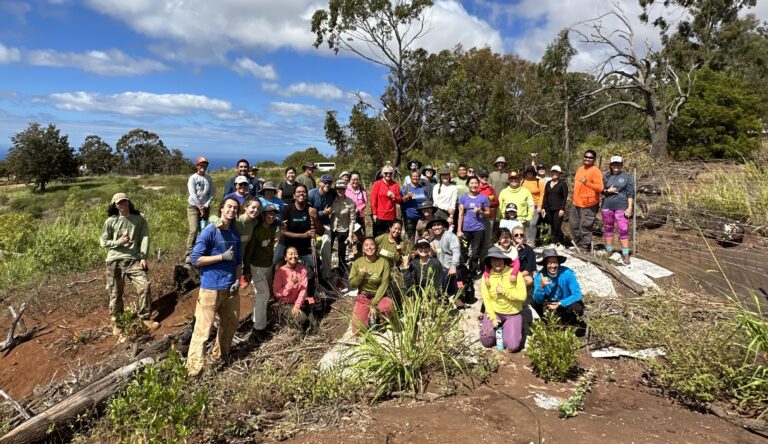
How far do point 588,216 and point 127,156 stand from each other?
58.3m

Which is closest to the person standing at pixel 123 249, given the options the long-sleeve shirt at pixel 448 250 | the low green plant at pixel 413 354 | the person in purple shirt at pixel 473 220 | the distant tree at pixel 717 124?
the low green plant at pixel 413 354

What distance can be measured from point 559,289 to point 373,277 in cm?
217

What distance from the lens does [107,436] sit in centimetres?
360

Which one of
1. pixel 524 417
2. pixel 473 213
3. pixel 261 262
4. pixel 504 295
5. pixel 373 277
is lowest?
pixel 524 417

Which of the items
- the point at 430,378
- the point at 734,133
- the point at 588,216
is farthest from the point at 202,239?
the point at 734,133

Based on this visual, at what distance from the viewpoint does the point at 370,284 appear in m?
5.12

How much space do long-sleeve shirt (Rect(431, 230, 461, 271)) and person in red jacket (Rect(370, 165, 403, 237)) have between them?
1062 mm

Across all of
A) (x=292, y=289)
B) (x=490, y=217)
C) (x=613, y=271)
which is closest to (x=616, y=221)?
(x=613, y=271)

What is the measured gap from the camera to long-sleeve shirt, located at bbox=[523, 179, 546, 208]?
731cm

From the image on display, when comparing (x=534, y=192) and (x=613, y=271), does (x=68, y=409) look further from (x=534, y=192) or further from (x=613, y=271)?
(x=534, y=192)

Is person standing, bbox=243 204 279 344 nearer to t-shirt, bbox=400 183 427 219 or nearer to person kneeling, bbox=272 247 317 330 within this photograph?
person kneeling, bbox=272 247 317 330

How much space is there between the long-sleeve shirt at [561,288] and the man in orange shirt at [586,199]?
2.19m

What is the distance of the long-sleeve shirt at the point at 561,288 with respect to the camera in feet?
16.4

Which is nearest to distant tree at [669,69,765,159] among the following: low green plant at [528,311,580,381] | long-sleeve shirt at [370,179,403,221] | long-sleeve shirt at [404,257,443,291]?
long-sleeve shirt at [370,179,403,221]
